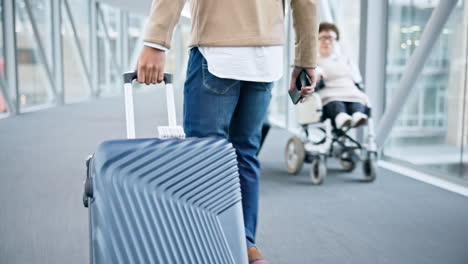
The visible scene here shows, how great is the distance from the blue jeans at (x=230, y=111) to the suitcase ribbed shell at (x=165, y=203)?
12.3 inches

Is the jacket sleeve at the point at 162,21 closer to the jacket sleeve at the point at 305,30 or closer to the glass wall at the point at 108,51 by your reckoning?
the jacket sleeve at the point at 305,30

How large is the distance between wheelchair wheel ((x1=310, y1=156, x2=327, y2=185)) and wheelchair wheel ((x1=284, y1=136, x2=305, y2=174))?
229 mm

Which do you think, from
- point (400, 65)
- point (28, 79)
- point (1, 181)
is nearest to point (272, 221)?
point (1, 181)

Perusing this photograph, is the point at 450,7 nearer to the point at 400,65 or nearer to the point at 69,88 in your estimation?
the point at 400,65

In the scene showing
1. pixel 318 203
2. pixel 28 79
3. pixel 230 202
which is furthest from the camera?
pixel 28 79

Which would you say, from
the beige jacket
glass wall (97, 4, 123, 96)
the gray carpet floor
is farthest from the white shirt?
glass wall (97, 4, 123, 96)

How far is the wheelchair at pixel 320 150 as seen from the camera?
3.59 m

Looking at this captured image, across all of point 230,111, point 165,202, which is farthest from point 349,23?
point 165,202

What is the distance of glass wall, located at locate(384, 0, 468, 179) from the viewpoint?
11.8 ft

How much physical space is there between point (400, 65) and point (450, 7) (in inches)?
40.3

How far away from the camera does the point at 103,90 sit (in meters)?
14.1

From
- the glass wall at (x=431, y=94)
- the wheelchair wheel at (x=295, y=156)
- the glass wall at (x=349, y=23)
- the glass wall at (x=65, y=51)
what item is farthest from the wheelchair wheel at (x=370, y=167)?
the glass wall at (x=65, y=51)

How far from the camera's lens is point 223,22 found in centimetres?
152

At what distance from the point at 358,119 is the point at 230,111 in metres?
2.16
